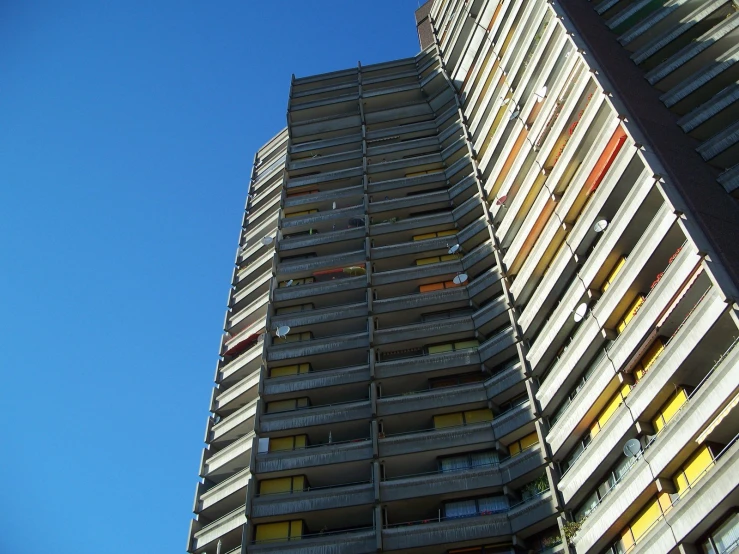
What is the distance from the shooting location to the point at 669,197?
2758 cm

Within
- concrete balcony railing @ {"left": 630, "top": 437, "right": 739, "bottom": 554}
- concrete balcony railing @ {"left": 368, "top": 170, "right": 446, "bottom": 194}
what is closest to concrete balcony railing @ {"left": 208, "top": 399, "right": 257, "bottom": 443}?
concrete balcony railing @ {"left": 368, "top": 170, "right": 446, "bottom": 194}

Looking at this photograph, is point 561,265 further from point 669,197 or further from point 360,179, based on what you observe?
point 360,179

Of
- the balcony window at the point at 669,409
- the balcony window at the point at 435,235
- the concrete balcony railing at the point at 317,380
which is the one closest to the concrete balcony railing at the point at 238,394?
the concrete balcony railing at the point at 317,380

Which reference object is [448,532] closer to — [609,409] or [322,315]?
[609,409]

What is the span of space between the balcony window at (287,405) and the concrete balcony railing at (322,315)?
4638 millimetres

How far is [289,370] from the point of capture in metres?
40.0

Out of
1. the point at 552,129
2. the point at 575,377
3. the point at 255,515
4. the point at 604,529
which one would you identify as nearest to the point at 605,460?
the point at 604,529

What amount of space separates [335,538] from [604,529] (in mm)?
10818

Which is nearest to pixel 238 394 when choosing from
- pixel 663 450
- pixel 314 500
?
pixel 314 500

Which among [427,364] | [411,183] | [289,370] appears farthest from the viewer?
[411,183]

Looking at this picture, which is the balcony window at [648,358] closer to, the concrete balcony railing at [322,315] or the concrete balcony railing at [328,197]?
the concrete balcony railing at [322,315]

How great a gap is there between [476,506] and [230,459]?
1168cm

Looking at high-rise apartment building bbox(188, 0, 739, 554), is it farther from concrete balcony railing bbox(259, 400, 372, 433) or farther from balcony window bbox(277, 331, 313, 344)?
balcony window bbox(277, 331, 313, 344)

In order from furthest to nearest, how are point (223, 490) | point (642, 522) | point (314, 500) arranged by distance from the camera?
point (223, 490), point (314, 500), point (642, 522)
